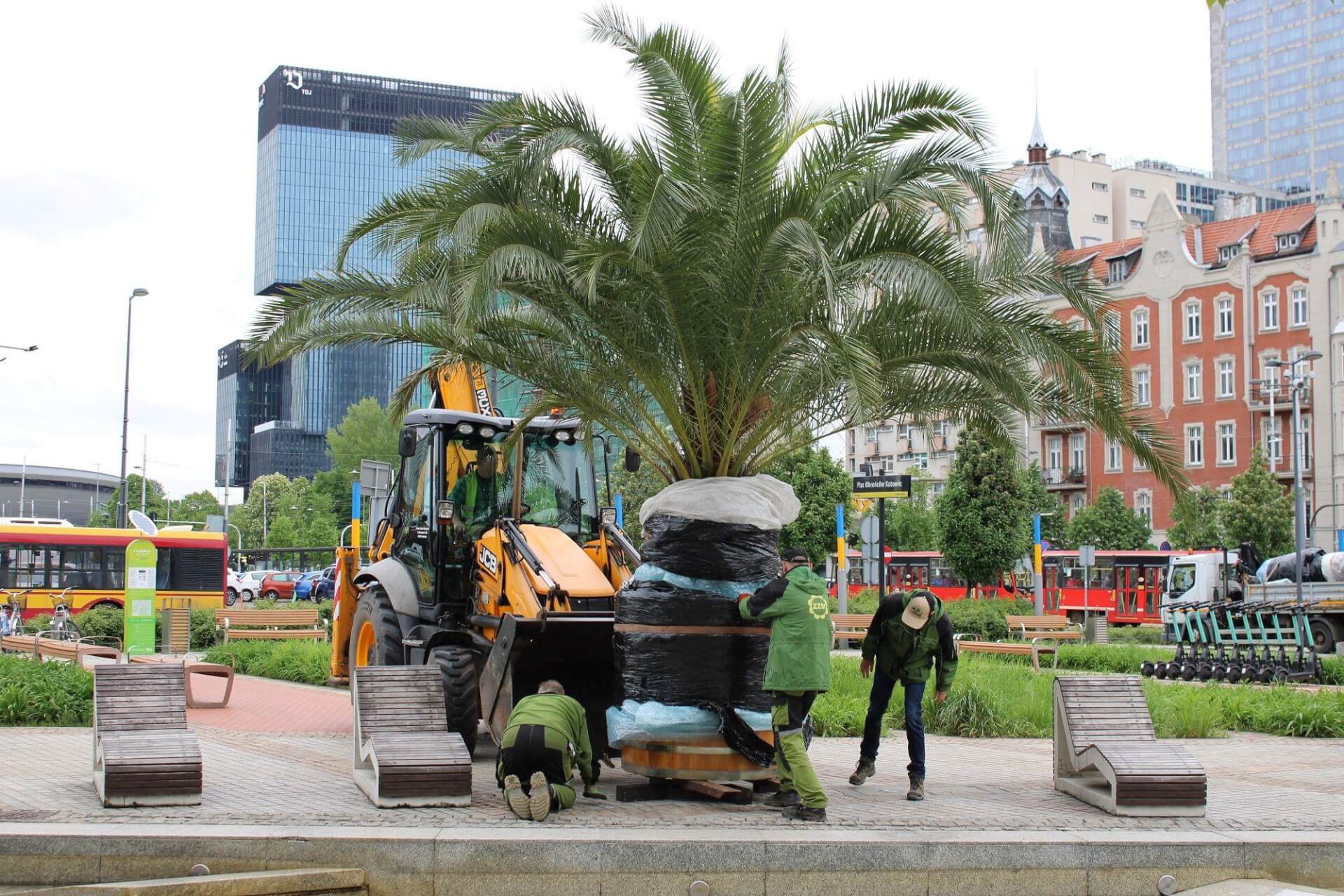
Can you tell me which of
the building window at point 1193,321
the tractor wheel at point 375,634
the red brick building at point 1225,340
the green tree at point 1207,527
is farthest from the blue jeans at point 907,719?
the building window at point 1193,321

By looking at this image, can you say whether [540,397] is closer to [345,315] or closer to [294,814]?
[345,315]

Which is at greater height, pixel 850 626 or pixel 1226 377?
pixel 1226 377

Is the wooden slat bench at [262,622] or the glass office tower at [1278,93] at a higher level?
the glass office tower at [1278,93]

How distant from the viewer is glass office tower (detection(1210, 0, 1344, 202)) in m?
156

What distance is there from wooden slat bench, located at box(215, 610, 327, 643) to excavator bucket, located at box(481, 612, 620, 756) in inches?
623

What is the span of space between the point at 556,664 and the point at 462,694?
78 centimetres

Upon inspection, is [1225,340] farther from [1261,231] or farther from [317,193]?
[317,193]

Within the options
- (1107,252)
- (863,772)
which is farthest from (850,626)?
(1107,252)

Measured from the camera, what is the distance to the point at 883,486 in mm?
22641

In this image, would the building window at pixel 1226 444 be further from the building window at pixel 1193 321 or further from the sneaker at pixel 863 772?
the sneaker at pixel 863 772

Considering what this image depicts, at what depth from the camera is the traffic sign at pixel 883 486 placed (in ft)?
74.2

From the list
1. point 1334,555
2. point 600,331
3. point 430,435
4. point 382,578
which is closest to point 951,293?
point 600,331

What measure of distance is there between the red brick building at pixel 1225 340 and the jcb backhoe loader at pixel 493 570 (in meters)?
47.7

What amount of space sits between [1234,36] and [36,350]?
16705 centimetres
